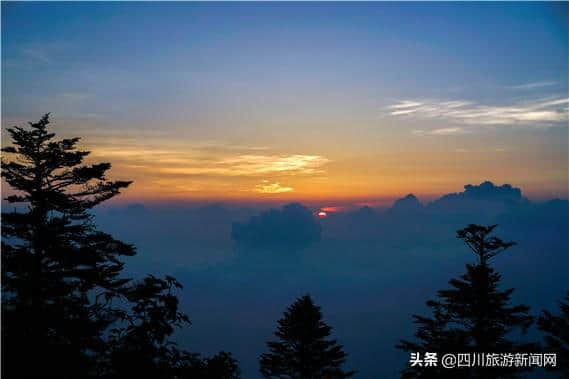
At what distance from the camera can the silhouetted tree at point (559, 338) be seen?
1794 centimetres

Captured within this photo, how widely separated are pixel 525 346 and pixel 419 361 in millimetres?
5463

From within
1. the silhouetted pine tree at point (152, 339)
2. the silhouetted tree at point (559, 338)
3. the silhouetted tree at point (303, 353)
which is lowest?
the silhouetted tree at point (303, 353)

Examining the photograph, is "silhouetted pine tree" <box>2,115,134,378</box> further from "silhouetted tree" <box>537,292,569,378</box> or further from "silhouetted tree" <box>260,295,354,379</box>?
"silhouetted tree" <box>537,292,569,378</box>

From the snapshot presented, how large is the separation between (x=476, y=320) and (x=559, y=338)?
16.7ft

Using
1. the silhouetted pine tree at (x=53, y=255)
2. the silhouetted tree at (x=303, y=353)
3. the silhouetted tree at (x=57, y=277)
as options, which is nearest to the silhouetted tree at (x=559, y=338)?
the silhouetted tree at (x=303, y=353)

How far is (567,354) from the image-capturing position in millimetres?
18156

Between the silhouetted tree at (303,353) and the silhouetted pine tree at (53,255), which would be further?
the silhouetted tree at (303,353)

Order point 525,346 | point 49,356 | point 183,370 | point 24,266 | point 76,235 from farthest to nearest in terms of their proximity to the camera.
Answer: point 525,346
point 76,235
point 24,266
point 49,356
point 183,370

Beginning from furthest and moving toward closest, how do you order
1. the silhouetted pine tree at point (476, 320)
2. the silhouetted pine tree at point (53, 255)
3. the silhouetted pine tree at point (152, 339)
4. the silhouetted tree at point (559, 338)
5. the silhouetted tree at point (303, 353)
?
the silhouetted tree at point (303, 353)
the silhouetted tree at point (559, 338)
the silhouetted pine tree at point (476, 320)
the silhouetted pine tree at point (53, 255)
the silhouetted pine tree at point (152, 339)

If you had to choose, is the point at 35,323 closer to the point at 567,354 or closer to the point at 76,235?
Answer: the point at 76,235

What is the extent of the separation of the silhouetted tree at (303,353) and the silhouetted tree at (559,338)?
42.7 ft

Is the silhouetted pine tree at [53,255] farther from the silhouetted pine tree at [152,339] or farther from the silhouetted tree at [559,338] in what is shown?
the silhouetted tree at [559,338]

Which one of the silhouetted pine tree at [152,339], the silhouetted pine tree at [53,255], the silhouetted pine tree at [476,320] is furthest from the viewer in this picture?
the silhouetted pine tree at [476,320]

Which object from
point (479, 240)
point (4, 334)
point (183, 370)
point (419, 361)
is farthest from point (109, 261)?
point (479, 240)
